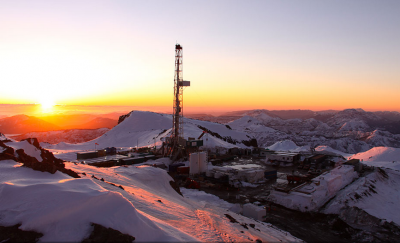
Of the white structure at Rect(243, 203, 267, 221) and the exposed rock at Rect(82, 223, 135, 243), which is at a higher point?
the exposed rock at Rect(82, 223, 135, 243)

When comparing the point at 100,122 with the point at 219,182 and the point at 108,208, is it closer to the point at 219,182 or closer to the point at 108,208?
the point at 219,182

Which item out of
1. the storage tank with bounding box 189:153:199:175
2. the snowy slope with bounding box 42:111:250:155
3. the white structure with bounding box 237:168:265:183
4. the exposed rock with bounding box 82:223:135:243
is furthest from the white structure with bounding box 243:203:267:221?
the snowy slope with bounding box 42:111:250:155

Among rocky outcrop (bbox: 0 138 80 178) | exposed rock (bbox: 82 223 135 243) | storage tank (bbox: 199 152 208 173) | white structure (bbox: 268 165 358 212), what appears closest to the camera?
exposed rock (bbox: 82 223 135 243)

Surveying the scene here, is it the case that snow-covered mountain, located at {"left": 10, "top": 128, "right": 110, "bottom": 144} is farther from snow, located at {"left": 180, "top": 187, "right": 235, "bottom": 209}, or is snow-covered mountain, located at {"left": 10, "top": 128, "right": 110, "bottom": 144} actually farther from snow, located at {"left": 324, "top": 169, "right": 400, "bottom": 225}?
snow, located at {"left": 324, "top": 169, "right": 400, "bottom": 225}

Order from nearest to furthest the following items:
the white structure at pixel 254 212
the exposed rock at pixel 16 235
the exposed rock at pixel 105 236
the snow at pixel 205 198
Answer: the exposed rock at pixel 16 235, the exposed rock at pixel 105 236, the white structure at pixel 254 212, the snow at pixel 205 198

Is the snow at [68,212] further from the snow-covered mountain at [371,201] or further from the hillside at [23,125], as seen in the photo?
the hillside at [23,125]

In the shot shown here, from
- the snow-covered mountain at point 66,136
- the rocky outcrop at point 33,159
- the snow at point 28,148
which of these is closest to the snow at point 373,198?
the rocky outcrop at point 33,159

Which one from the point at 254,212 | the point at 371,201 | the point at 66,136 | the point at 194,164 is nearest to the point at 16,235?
the point at 254,212

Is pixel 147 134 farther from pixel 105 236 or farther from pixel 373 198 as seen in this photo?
pixel 105 236
